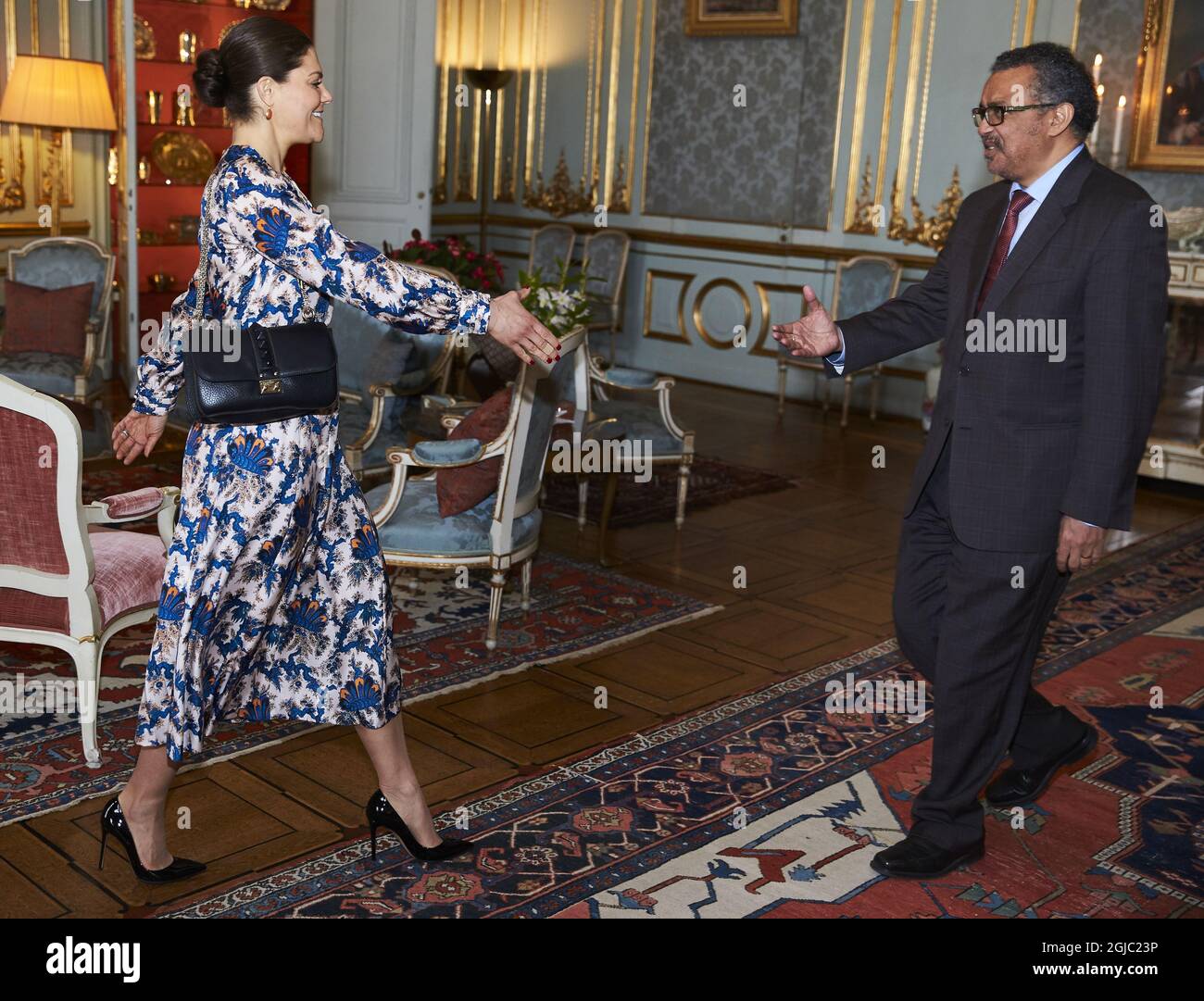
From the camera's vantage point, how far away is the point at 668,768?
298 centimetres

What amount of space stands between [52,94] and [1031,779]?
19.1 feet

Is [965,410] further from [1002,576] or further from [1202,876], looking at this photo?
[1202,876]

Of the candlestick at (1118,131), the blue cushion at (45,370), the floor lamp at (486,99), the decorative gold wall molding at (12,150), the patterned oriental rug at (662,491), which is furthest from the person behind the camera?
the floor lamp at (486,99)

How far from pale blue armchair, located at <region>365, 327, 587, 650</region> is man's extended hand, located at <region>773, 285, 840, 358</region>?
99cm

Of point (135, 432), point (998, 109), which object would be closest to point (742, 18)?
point (998, 109)

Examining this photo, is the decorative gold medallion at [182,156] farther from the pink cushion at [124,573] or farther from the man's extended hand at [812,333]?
the man's extended hand at [812,333]

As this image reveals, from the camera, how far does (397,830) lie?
8.02ft

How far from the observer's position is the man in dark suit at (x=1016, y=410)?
7.34ft

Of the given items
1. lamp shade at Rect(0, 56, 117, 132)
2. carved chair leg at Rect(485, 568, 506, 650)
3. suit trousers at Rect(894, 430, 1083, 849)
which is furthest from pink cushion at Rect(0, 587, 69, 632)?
lamp shade at Rect(0, 56, 117, 132)

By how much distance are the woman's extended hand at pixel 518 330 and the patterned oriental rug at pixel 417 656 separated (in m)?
1.40

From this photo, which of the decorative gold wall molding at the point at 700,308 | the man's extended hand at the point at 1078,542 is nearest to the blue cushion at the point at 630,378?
the man's extended hand at the point at 1078,542

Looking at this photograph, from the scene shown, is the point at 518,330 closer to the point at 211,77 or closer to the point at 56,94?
the point at 211,77

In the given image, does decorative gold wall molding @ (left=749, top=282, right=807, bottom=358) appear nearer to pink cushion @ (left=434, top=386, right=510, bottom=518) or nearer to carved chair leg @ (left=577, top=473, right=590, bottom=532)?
carved chair leg @ (left=577, top=473, right=590, bottom=532)

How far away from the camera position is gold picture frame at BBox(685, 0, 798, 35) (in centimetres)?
770
